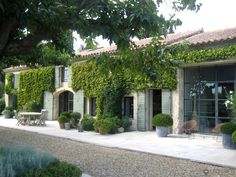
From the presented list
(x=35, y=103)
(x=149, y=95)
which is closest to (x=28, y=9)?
(x=149, y=95)

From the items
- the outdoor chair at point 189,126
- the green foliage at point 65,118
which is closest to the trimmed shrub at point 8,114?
the green foliage at point 65,118

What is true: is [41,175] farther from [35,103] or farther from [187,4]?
[35,103]

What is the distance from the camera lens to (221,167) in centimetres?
952

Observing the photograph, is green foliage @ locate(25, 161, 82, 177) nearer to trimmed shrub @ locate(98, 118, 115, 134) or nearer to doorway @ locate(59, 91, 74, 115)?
trimmed shrub @ locate(98, 118, 115, 134)

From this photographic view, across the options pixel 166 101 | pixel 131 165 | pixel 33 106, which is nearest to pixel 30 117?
pixel 33 106

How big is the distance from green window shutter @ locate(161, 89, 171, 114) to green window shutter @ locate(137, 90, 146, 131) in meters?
1.44

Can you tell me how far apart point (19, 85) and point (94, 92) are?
468 inches

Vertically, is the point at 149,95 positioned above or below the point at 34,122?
above

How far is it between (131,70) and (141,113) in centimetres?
1338

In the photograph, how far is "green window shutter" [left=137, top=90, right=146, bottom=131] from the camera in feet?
63.1

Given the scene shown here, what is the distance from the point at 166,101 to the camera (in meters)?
17.9

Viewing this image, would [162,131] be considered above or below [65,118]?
below

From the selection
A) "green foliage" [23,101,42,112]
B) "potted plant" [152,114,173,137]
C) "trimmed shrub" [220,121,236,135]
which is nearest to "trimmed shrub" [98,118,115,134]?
"potted plant" [152,114,173,137]

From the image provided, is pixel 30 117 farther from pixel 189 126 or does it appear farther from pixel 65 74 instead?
pixel 189 126
